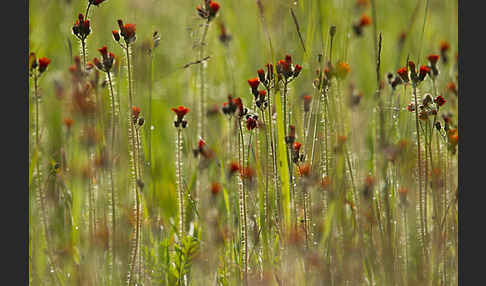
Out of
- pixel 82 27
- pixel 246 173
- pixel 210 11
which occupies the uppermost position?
pixel 210 11

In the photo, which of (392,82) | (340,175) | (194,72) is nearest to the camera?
(340,175)

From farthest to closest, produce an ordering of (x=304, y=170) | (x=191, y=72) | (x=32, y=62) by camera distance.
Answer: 1. (x=191, y=72)
2. (x=32, y=62)
3. (x=304, y=170)

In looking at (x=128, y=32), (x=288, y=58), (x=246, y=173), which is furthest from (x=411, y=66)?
(x=128, y=32)

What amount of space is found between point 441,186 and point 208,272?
0.86 meters

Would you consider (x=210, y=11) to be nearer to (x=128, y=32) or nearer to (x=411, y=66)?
(x=128, y=32)

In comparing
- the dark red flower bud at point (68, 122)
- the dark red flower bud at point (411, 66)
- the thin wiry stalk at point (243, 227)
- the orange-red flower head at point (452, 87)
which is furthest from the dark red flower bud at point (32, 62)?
the orange-red flower head at point (452, 87)

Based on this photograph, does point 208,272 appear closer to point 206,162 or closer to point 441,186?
point 206,162

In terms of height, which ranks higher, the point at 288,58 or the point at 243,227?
the point at 288,58

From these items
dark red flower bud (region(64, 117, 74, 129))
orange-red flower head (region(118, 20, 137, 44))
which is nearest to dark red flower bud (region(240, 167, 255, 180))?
orange-red flower head (region(118, 20, 137, 44))

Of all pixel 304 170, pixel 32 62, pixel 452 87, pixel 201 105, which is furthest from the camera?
pixel 201 105

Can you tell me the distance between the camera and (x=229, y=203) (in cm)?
238

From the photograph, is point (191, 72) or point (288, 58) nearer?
point (288, 58)

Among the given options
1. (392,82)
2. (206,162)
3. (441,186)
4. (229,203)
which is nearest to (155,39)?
(206,162)

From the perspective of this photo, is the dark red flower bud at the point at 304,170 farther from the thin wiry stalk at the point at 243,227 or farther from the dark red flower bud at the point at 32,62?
the dark red flower bud at the point at 32,62
